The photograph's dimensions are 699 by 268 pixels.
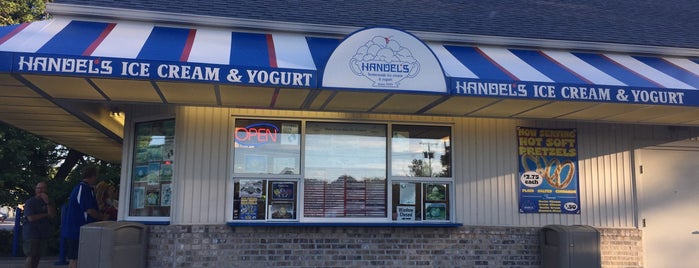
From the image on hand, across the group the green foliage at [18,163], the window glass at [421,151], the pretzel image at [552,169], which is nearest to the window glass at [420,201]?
the window glass at [421,151]

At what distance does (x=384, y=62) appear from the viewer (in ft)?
20.8

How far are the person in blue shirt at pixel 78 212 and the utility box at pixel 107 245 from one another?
1.22 metres

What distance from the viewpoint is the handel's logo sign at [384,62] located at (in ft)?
20.6

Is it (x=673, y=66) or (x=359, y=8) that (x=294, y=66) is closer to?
(x=359, y=8)

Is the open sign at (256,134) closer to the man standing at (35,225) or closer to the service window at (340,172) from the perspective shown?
the service window at (340,172)

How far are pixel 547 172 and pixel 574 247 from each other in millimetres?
1206

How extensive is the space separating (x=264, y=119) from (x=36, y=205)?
391 cm

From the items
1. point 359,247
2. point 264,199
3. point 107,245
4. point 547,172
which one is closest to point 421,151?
point 359,247

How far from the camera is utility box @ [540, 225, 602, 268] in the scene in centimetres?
750

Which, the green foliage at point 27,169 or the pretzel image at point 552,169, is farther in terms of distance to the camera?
the green foliage at point 27,169

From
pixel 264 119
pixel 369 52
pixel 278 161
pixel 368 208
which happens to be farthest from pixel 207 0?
pixel 368 208

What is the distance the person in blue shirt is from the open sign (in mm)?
2338

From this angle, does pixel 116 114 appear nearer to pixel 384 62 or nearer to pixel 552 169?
pixel 384 62

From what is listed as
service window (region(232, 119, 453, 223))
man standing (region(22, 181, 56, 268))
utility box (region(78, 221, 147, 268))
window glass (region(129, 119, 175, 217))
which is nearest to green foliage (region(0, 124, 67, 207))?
man standing (region(22, 181, 56, 268))
